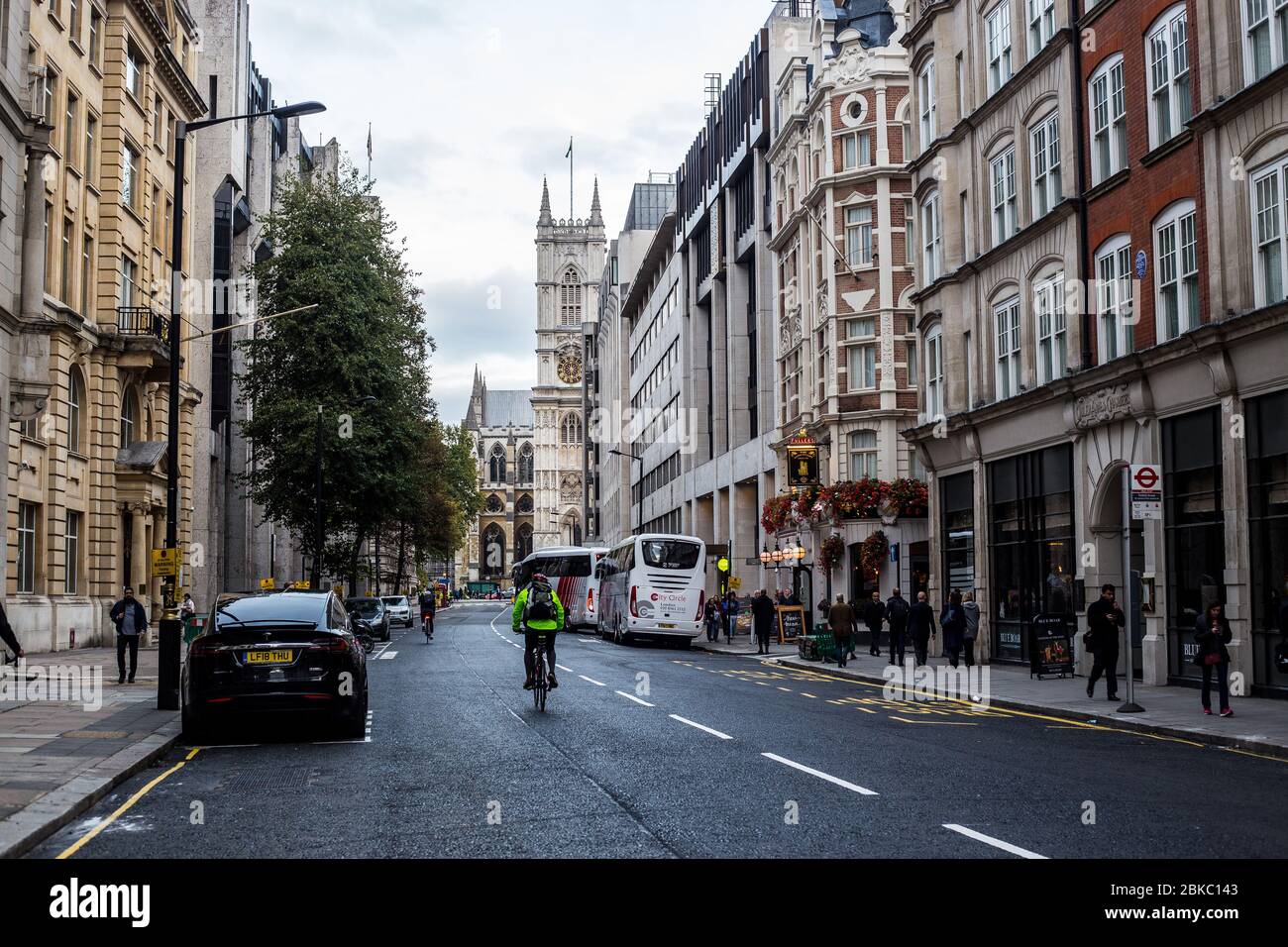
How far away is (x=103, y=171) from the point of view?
39406 mm

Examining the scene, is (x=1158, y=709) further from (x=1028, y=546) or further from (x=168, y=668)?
(x=168, y=668)

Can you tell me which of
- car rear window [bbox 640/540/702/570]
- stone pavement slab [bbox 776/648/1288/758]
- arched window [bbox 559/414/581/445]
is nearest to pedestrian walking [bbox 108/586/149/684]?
stone pavement slab [bbox 776/648/1288/758]

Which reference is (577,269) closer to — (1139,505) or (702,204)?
(702,204)

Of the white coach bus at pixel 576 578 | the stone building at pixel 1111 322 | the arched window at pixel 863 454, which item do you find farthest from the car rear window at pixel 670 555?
the white coach bus at pixel 576 578

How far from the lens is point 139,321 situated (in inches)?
1590

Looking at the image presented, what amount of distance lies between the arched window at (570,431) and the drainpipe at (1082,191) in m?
157

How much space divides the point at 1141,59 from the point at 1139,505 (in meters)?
10.7

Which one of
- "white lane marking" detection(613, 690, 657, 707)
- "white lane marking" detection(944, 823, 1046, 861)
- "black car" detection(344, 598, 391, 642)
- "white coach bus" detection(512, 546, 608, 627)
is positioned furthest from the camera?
"white coach bus" detection(512, 546, 608, 627)

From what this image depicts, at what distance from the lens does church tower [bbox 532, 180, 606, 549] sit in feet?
602

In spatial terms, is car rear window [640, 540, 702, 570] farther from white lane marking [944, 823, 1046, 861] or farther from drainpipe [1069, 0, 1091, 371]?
white lane marking [944, 823, 1046, 861]

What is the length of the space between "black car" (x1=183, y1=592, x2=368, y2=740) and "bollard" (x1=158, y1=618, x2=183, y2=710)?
311cm

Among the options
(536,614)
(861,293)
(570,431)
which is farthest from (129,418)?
(570,431)

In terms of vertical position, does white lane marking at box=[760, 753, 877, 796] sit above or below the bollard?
below

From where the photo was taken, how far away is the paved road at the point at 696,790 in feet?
28.5
